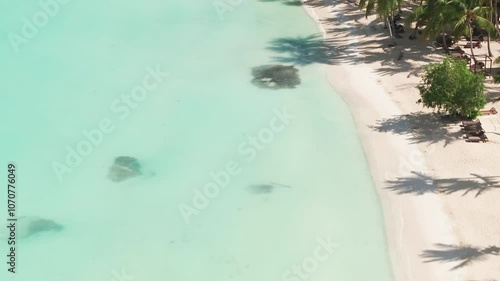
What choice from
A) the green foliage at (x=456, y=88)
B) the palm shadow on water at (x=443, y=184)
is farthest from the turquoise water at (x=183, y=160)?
the green foliage at (x=456, y=88)

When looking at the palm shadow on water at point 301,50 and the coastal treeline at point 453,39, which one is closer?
the coastal treeline at point 453,39

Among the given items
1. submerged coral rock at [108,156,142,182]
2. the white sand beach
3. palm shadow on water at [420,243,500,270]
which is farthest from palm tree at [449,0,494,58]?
submerged coral rock at [108,156,142,182]

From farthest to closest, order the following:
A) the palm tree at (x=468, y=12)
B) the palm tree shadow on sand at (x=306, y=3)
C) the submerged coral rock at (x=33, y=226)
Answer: the palm tree shadow on sand at (x=306, y=3) < the palm tree at (x=468, y=12) < the submerged coral rock at (x=33, y=226)

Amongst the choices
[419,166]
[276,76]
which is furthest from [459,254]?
[276,76]

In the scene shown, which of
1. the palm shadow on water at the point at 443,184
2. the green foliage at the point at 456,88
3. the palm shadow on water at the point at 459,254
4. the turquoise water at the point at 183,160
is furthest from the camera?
the green foliage at the point at 456,88

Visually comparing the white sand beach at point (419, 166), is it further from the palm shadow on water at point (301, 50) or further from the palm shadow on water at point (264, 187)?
the palm shadow on water at point (264, 187)

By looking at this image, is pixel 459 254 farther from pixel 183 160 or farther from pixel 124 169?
pixel 124 169

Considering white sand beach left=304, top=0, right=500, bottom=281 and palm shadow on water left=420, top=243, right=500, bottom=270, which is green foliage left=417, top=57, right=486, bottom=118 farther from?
palm shadow on water left=420, top=243, right=500, bottom=270
